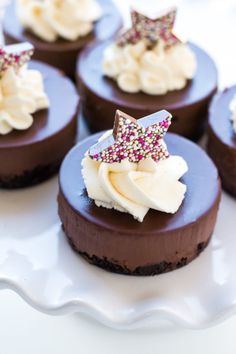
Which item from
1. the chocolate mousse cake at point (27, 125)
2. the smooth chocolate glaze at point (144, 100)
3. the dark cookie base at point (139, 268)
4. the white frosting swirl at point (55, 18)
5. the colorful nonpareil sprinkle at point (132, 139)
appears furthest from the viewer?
the white frosting swirl at point (55, 18)

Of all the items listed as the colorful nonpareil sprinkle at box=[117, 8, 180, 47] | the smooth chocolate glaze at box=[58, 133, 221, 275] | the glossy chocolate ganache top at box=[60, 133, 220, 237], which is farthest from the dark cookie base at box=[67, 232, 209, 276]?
the colorful nonpareil sprinkle at box=[117, 8, 180, 47]

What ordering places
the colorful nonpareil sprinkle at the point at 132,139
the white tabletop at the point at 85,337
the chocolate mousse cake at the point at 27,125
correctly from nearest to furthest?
the colorful nonpareil sprinkle at the point at 132,139
the white tabletop at the point at 85,337
the chocolate mousse cake at the point at 27,125

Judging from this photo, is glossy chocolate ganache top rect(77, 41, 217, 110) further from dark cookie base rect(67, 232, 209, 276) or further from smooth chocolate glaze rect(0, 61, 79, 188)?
dark cookie base rect(67, 232, 209, 276)

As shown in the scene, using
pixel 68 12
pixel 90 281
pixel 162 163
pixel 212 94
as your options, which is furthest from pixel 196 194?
pixel 68 12

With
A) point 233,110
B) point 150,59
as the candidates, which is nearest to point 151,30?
point 150,59

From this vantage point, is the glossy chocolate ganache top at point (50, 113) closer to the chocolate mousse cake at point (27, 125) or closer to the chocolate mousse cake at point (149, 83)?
the chocolate mousse cake at point (27, 125)

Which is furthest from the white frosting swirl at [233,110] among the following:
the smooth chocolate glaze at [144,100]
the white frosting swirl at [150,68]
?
the white frosting swirl at [150,68]
